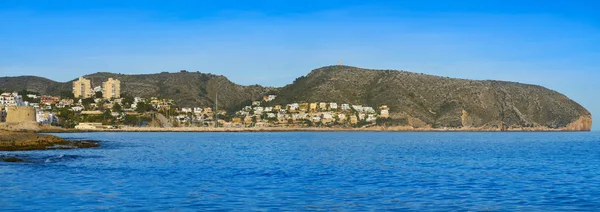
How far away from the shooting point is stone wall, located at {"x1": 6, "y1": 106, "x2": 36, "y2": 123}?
144m

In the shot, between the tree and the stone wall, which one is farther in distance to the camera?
the tree

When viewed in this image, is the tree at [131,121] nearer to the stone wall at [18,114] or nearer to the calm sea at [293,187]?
the stone wall at [18,114]

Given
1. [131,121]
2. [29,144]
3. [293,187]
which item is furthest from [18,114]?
[293,187]

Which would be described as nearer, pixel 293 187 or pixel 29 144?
pixel 293 187

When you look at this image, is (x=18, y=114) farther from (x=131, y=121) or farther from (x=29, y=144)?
(x=29, y=144)

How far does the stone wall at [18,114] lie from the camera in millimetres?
143625

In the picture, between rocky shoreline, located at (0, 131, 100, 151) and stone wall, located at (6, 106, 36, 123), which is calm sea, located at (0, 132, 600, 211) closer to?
rocky shoreline, located at (0, 131, 100, 151)

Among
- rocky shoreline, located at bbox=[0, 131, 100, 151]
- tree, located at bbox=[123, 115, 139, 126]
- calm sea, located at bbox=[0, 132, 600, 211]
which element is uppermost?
tree, located at bbox=[123, 115, 139, 126]

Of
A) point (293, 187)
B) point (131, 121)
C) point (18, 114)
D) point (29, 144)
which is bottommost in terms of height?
point (293, 187)

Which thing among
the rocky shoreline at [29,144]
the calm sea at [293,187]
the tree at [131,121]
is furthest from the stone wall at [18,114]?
the calm sea at [293,187]

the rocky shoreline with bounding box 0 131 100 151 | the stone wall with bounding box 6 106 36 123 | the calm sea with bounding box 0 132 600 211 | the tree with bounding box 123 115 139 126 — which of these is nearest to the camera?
the calm sea with bounding box 0 132 600 211

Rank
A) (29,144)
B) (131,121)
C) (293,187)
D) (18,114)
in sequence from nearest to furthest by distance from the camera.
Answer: (293,187) → (29,144) → (18,114) → (131,121)

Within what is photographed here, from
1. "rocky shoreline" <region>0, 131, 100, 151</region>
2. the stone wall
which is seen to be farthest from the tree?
"rocky shoreline" <region>0, 131, 100, 151</region>

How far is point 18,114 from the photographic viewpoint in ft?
475
